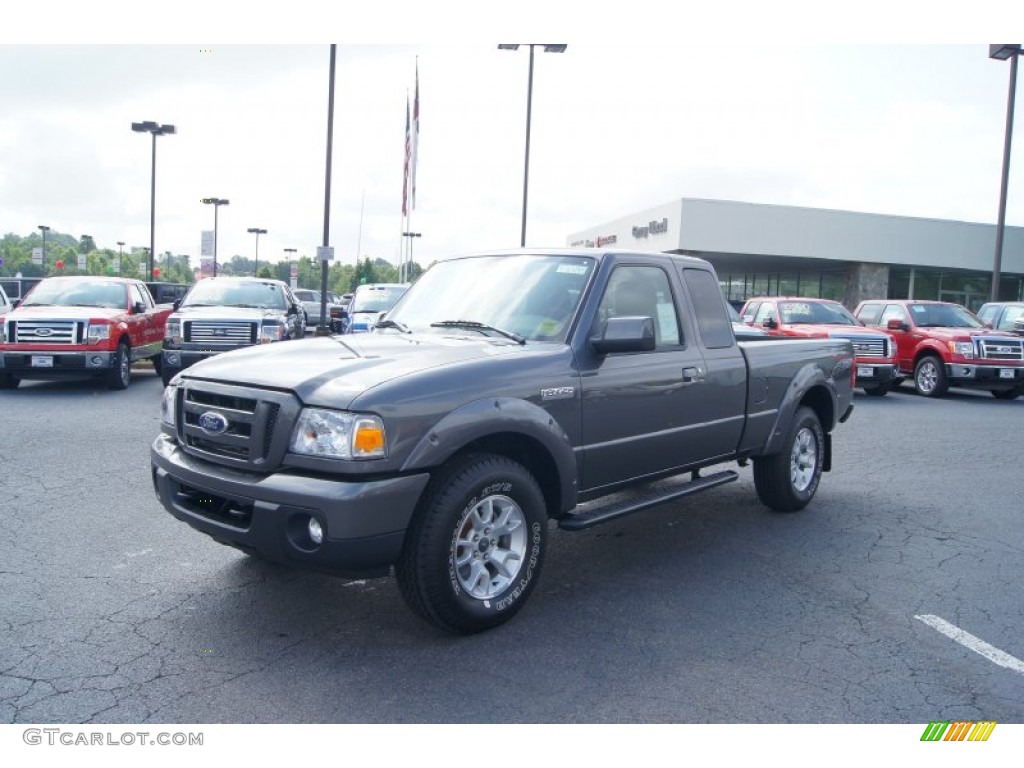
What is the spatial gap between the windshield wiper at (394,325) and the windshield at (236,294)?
890 cm

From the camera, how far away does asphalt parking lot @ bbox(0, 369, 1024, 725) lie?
342cm

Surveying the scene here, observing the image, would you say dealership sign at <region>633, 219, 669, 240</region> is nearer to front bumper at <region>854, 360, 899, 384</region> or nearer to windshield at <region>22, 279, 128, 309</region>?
front bumper at <region>854, 360, 899, 384</region>

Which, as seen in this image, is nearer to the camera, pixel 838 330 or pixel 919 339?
pixel 838 330

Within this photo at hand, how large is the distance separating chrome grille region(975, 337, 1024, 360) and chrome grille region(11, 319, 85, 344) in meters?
15.0

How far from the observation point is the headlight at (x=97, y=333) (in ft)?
41.4

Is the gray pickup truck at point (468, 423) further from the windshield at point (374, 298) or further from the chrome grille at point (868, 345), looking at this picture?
the windshield at point (374, 298)

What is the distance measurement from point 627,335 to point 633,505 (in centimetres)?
99

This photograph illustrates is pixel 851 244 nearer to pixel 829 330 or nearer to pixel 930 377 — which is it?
pixel 930 377

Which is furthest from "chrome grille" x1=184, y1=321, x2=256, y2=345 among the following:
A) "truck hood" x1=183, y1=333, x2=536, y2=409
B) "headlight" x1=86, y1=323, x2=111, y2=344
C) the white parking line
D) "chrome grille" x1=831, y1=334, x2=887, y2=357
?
the white parking line

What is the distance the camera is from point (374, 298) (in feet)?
62.2

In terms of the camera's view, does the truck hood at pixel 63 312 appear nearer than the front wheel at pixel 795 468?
No

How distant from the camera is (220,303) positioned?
1362 cm

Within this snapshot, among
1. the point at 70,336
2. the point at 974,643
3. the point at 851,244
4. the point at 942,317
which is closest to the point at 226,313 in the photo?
the point at 70,336

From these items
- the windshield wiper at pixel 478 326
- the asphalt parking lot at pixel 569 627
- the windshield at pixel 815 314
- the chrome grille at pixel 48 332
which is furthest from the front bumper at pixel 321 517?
the windshield at pixel 815 314
